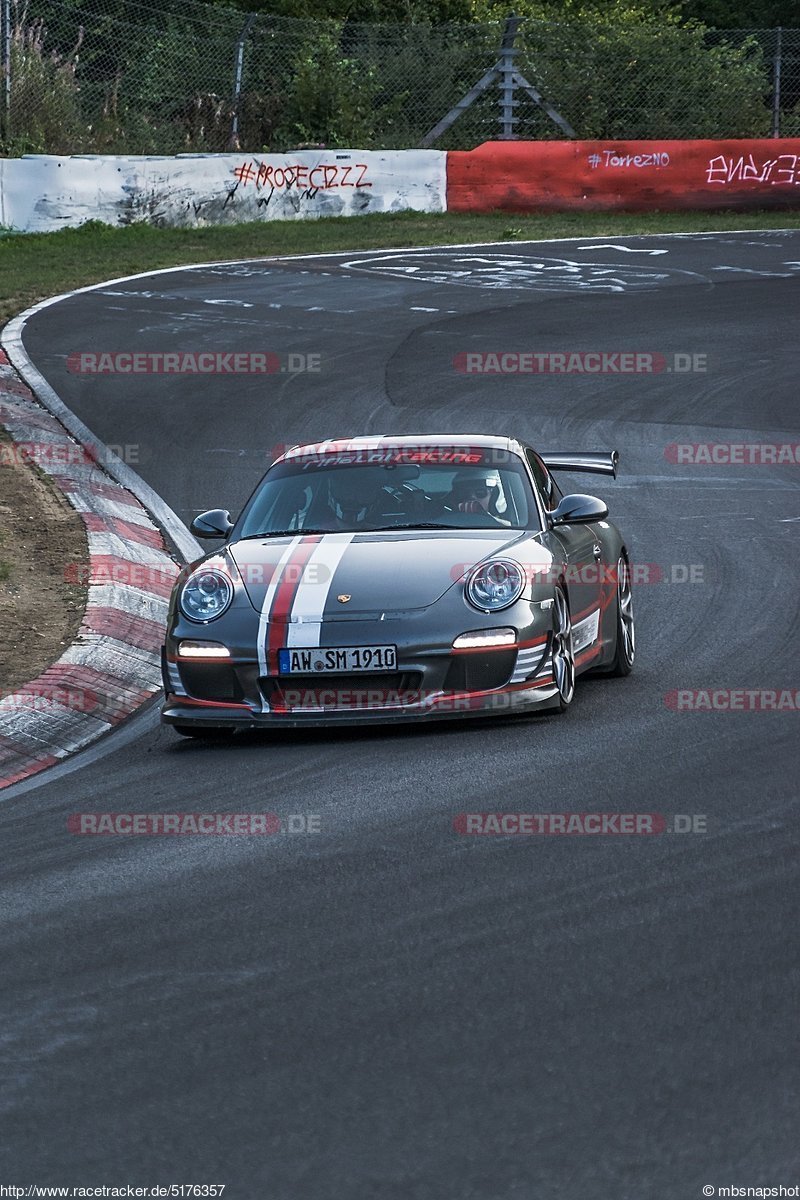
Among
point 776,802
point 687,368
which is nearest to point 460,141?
point 687,368

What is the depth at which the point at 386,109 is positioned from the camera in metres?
33.0

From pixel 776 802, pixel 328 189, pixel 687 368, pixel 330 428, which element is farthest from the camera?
pixel 328 189

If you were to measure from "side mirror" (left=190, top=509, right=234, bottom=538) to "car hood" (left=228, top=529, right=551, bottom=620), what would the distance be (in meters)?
0.20

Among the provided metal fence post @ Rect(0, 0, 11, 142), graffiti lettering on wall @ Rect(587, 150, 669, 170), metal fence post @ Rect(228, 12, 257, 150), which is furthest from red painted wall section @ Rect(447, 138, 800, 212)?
metal fence post @ Rect(0, 0, 11, 142)

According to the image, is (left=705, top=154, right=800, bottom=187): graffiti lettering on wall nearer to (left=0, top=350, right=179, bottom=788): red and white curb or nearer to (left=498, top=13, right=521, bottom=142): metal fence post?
(left=498, top=13, right=521, bottom=142): metal fence post

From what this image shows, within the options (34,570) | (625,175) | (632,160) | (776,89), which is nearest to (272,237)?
(625,175)

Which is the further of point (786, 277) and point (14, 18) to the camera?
point (14, 18)

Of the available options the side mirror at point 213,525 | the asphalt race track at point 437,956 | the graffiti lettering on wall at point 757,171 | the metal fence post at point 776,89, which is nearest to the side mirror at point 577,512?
the asphalt race track at point 437,956

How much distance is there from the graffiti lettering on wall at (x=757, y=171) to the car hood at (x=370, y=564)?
24296 mm

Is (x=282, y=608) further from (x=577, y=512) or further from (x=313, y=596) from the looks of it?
(x=577, y=512)

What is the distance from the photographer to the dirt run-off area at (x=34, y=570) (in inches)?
355

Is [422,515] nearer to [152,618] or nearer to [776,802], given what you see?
[152,618]

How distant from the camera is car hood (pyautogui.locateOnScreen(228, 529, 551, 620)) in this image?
7594mm

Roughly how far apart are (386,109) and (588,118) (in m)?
3.63
